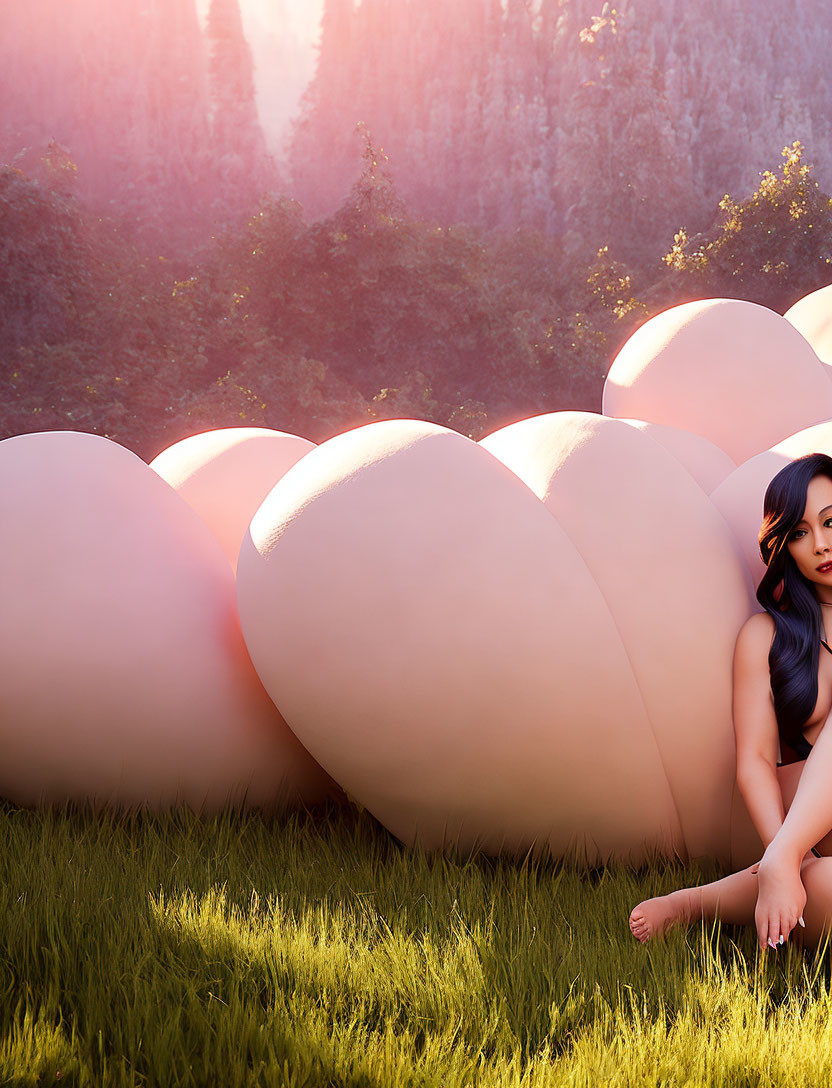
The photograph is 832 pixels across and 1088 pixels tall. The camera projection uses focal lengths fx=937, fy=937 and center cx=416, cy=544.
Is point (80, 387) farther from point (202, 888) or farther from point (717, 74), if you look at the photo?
point (717, 74)

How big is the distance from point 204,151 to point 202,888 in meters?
25.5

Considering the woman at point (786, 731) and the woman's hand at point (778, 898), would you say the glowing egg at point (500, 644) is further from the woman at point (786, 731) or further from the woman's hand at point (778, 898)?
the woman's hand at point (778, 898)

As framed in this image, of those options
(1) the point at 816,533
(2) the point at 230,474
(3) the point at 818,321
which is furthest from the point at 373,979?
(3) the point at 818,321

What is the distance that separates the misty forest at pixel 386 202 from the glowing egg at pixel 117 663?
9134mm

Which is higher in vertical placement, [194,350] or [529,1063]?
[194,350]

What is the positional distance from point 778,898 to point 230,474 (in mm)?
2131

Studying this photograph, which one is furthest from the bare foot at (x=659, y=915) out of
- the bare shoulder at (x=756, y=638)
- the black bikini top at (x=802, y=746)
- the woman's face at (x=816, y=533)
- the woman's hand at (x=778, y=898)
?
the woman's face at (x=816, y=533)

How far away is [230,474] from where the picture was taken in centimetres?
320

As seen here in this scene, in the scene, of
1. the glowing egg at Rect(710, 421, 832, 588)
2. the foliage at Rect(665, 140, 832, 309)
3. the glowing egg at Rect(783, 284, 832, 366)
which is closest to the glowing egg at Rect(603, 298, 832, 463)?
the glowing egg at Rect(783, 284, 832, 366)

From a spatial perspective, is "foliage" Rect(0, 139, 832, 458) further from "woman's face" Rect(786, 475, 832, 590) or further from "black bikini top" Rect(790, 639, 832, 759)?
"black bikini top" Rect(790, 639, 832, 759)

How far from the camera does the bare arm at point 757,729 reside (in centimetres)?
210

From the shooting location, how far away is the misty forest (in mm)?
12891

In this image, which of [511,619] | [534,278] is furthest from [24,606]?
[534,278]

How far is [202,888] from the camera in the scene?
7.16 ft
